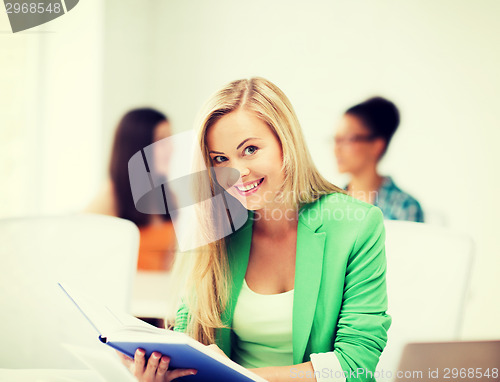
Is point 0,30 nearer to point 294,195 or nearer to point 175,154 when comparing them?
point 175,154

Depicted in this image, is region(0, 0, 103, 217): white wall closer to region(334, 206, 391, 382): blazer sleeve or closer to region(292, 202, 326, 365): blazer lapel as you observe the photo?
region(292, 202, 326, 365): blazer lapel

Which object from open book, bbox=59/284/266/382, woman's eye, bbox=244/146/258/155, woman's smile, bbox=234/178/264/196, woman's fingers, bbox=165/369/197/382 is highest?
woman's eye, bbox=244/146/258/155

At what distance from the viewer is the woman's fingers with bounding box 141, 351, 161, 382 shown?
1.03 metres

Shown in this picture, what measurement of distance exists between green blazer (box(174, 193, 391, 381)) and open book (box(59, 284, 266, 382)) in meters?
0.34

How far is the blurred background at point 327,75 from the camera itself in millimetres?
1437

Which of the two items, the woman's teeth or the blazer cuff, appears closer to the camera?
the blazer cuff

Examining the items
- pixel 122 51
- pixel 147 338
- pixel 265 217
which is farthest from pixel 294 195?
pixel 122 51

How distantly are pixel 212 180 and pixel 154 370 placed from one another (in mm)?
577

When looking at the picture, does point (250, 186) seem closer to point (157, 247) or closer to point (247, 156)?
point (247, 156)

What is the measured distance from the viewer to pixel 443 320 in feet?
4.25

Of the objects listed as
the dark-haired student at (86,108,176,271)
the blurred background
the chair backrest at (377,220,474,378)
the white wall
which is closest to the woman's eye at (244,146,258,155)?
the blurred background

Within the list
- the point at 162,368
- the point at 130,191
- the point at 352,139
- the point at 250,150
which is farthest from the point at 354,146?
the point at 162,368

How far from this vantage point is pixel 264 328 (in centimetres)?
133

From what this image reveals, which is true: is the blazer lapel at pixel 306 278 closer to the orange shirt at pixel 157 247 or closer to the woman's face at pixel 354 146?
the woman's face at pixel 354 146
